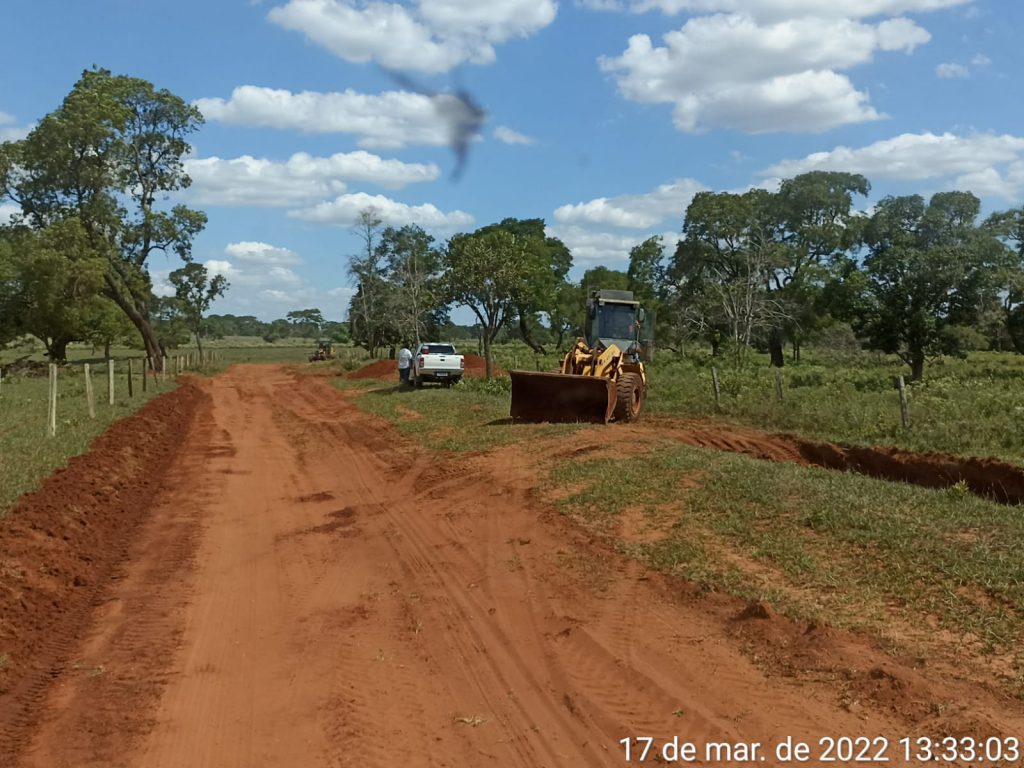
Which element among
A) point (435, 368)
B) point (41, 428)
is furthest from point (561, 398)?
point (435, 368)

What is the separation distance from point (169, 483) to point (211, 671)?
8.58m

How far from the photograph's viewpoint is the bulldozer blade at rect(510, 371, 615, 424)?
1825 cm

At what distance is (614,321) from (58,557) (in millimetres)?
15025

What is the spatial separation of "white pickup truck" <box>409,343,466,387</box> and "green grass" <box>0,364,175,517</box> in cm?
951

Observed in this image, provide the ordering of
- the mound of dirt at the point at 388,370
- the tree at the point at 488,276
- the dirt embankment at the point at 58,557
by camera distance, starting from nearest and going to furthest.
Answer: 1. the dirt embankment at the point at 58,557
2. the tree at the point at 488,276
3. the mound of dirt at the point at 388,370

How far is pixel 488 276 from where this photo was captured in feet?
105

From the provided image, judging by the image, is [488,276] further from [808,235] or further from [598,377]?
[808,235]

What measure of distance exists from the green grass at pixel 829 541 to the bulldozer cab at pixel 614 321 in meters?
9.20

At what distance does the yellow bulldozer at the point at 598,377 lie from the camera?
1845 cm

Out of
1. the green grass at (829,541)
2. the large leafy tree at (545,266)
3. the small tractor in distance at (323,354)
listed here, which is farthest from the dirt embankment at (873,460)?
the small tractor in distance at (323,354)

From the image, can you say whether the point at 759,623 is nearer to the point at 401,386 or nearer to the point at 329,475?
the point at 329,475

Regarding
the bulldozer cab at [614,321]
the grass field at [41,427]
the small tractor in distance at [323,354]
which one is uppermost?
the bulldozer cab at [614,321]

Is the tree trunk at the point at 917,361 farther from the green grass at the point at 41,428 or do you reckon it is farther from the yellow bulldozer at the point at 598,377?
the green grass at the point at 41,428

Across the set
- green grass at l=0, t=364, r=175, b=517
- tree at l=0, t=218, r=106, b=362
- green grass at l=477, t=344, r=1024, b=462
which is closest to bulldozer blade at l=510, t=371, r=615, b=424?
green grass at l=477, t=344, r=1024, b=462
